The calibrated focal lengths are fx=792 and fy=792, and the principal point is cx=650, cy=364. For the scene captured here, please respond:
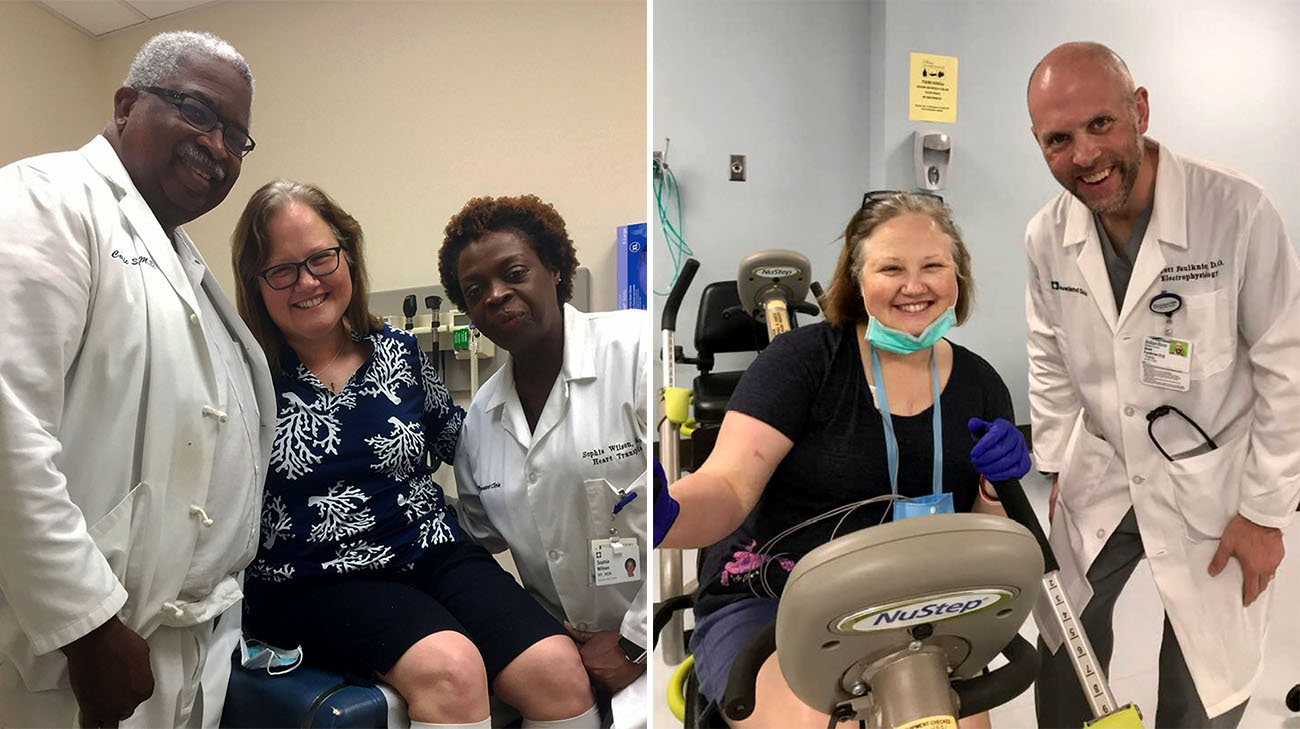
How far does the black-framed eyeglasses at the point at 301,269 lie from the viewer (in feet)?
Answer: 3.87

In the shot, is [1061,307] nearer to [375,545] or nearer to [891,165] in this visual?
[891,165]

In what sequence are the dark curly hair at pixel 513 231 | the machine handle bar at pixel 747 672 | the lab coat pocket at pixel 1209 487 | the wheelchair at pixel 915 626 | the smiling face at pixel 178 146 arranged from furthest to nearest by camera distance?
the lab coat pocket at pixel 1209 487, the dark curly hair at pixel 513 231, the smiling face at pixel 178 146, the machine handle bar at pixel 747 672, the wheelchair at pixel 915 626

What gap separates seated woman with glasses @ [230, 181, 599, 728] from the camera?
117 centimetres

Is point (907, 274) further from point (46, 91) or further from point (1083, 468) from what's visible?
point (46, 91)

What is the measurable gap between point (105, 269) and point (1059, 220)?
1.45m

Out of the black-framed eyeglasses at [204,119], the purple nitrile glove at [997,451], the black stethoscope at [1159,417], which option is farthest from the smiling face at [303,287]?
the black stethoscope at [1159,417]

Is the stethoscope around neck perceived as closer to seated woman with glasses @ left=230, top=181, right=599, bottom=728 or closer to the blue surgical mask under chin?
the blue surgical mask under chin

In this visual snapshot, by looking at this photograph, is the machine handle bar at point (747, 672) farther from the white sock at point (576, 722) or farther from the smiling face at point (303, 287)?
the smiling face at point (303, 287)

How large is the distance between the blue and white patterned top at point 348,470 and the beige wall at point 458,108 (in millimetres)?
161

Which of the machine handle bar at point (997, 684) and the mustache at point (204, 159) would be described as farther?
the mustache at point (204, 159)

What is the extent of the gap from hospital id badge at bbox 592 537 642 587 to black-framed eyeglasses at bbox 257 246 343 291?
1.95 ft

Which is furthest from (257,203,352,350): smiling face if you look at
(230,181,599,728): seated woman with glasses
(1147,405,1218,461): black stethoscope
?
(1147,405,1218,461): black stethoscope

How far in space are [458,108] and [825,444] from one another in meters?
0.80

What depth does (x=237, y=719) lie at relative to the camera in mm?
1162
